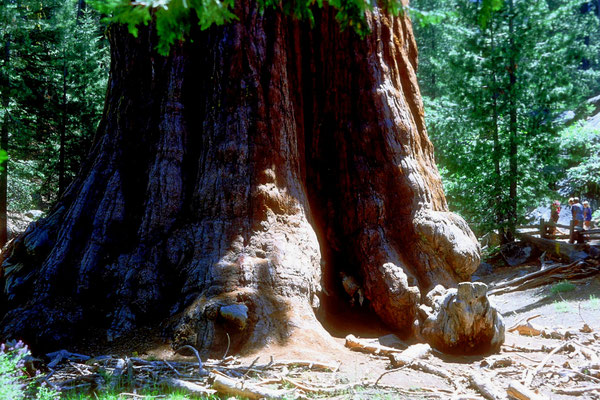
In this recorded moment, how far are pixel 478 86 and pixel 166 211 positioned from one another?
42.3 feet

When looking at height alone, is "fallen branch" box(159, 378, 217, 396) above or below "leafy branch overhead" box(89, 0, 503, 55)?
below

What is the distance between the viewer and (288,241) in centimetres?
622

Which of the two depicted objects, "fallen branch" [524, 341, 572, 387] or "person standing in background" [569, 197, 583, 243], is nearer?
"fallen branch" [524, 341, 572, 387]

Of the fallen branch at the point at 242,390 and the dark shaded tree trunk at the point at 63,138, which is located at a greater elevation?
the dark shaded tree trunk at the point at 63,138

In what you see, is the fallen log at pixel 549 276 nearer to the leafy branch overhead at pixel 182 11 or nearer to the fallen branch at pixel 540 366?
the fallen branch at pixel 540 366

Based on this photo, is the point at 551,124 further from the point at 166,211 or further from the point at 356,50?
the point at 166,211

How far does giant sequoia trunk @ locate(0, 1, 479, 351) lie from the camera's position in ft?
18.9

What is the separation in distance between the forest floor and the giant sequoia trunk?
48cm

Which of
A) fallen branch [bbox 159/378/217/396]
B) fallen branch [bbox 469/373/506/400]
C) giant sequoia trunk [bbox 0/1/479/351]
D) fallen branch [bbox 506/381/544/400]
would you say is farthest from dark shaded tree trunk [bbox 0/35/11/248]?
fallen branch [bbox 506/381/544/400]

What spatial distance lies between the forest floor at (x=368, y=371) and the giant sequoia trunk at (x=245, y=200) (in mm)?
477

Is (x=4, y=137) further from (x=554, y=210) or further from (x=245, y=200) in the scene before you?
(x=554, y=210)

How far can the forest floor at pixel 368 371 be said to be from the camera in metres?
4.10

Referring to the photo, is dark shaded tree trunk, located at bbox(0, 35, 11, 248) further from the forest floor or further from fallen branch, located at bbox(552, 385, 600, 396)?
fallen branch, located at bbox(552, 385, 600, 396)

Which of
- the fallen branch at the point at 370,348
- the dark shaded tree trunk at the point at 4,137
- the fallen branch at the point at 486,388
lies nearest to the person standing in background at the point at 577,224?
the fallen branch at the point at 370,348
